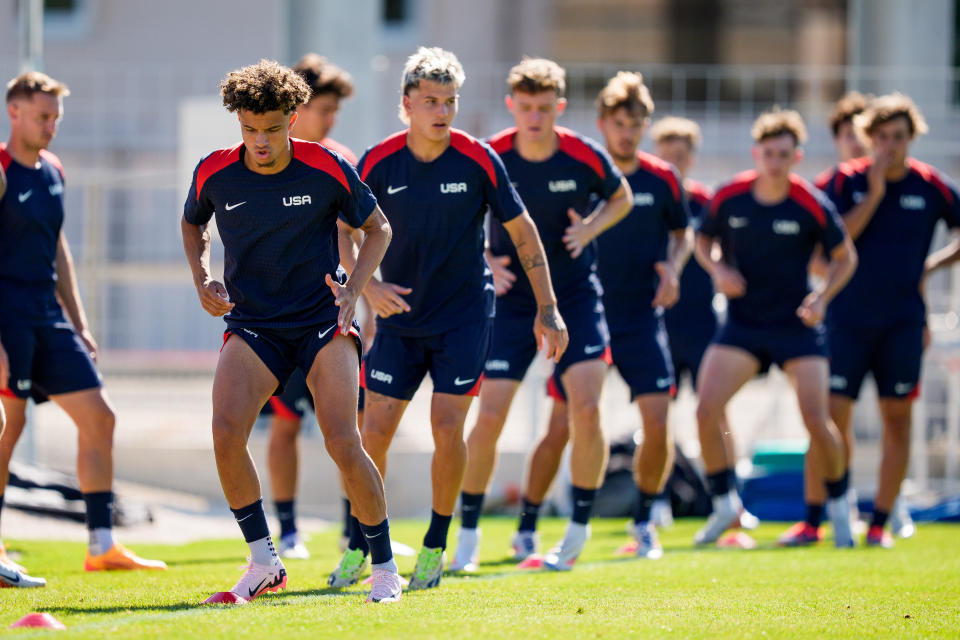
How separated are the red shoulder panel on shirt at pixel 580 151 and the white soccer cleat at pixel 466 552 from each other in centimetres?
202

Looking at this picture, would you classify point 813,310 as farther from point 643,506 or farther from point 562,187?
point 562,187

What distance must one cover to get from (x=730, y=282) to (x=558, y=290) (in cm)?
160

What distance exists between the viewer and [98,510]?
6629mm

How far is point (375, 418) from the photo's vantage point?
5.90 meters

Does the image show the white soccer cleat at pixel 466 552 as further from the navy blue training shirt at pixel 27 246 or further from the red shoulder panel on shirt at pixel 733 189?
the red shoulder panel on shirt at pixel 733 189

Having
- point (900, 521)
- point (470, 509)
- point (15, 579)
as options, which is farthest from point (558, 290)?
point (900, 521)

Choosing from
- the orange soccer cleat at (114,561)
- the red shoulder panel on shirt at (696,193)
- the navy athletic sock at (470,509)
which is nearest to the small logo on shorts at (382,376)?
the navy athletic sock at (470,509)

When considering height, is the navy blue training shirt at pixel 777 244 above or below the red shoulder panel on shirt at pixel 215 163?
below

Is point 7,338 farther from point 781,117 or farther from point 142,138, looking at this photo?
point 142,138

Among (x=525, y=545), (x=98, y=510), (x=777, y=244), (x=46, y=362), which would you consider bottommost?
(x=525, y=545)

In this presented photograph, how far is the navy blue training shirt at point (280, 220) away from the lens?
514 centimetres

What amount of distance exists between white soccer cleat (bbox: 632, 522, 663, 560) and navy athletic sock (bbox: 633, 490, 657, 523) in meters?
0.05

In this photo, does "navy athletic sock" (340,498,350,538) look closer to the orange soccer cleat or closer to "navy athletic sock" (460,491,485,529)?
"navy athletic sock" (460,491,485,529)

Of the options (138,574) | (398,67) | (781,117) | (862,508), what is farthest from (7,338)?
(398,67)
